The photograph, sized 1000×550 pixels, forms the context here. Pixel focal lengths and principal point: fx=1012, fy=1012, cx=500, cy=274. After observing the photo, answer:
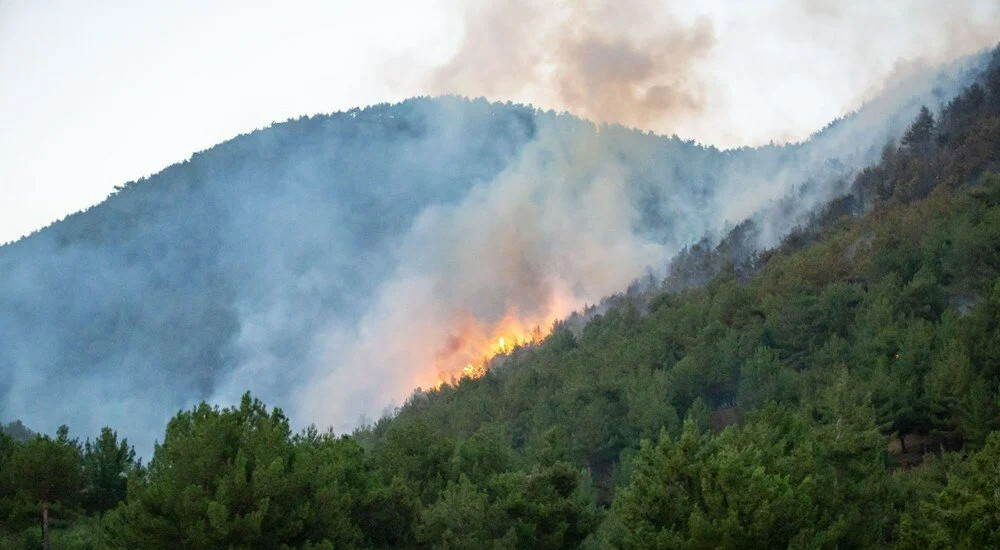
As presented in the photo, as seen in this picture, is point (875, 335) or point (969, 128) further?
point (969, 128)

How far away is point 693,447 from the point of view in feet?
69.3

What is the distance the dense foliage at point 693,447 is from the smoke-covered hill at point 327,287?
67.5 m

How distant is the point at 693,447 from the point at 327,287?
558 ft

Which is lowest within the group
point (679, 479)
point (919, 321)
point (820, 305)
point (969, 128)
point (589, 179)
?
point (679, 479)

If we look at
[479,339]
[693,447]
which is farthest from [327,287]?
[693,447]

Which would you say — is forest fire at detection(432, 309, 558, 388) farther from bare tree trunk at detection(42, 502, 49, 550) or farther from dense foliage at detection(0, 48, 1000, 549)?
bare tree trunk at detection(42, 502, 49, 550)

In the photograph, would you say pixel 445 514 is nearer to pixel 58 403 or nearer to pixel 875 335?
pixel 875 335

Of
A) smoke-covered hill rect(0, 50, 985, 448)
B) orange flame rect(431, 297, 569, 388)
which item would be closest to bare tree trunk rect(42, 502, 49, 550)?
orange flame rect(431, 297, 569, 388)

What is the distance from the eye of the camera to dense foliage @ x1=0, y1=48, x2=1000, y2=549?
20.5 metres

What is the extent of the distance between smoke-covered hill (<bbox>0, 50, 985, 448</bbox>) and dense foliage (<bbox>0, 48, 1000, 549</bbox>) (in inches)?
2659

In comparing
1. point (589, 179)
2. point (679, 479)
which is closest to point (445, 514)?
point (679, 479)

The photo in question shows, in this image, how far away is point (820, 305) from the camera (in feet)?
185

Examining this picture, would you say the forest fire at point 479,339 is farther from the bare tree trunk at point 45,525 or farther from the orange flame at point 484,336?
the bare tree trunk at point 45,525

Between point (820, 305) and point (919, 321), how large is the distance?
35.8ft
